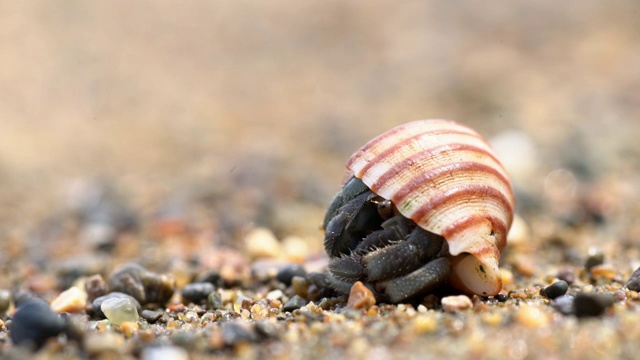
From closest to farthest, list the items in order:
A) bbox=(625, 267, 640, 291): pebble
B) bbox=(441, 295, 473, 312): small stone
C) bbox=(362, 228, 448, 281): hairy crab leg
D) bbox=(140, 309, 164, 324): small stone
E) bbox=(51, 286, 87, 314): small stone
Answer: bbox=(441, 295, 473, 312): small stone → bbox=(362, 228, 448, 281): hairy crab leg → bbox=(625, 267, 640, 291): pebble → bbox=(140, 309, 164, 324): small stone → bbox=(51, 286, 87, 314): small stone

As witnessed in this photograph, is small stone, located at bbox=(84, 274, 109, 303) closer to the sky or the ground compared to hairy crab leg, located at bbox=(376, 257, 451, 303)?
closer to the sky

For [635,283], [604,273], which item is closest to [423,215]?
[635,283]

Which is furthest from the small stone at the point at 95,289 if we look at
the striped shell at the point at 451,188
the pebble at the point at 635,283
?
the pebble at the point at 635,283

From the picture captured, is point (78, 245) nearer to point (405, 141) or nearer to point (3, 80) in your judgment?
point (405, 141)

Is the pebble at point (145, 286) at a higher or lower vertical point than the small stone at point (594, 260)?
higher

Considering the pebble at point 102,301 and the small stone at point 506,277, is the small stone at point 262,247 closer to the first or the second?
the pebble at point 102,301

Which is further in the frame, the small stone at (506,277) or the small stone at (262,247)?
the small stone at (262,247)

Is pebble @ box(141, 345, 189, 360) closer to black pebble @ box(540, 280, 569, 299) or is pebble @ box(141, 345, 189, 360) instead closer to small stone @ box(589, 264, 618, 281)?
black pebble @ box(540, 280, 569, 299)

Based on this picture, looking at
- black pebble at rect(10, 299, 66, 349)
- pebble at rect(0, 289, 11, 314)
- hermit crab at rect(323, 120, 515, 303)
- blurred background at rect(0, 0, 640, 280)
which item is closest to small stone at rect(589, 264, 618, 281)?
hermit crab at rect(323, 120, 515, 303)
